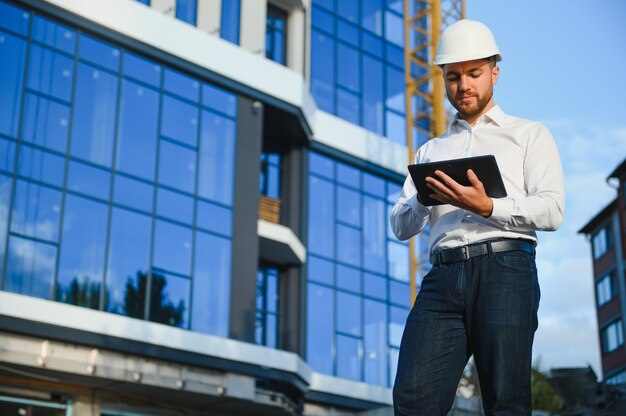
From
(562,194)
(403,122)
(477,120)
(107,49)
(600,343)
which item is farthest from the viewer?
(600,343)

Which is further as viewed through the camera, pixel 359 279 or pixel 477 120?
pixel 359 279

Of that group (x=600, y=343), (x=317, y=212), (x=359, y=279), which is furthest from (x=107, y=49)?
(x=600, y=343)

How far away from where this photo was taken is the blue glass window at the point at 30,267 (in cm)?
2205

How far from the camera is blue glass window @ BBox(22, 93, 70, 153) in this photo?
2330cm

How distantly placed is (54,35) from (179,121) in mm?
4045

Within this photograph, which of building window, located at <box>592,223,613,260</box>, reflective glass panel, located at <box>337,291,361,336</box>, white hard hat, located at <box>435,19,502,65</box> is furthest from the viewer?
building window, located at <box>592,223,613,260</box>

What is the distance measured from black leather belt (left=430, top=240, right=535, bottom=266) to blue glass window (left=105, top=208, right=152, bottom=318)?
20.3 metres

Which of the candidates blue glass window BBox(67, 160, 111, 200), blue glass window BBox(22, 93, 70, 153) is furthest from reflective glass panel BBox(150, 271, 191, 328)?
blue glass window BBox(22, 93, 70, 153)

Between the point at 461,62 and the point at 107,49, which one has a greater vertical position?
the point at 107,49

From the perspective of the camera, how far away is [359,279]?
33094mm

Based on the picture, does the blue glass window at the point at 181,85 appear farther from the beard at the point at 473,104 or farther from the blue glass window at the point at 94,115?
the beard at the point at 473,104

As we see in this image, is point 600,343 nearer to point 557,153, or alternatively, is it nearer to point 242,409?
point 242,409

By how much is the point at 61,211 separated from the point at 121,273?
2.11 metres

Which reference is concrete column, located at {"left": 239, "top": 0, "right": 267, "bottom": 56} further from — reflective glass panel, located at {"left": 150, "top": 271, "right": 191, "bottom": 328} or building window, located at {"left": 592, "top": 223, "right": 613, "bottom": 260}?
building window, located at {"left": 592, "top": 223, "right": 613, "bottom": 260}
